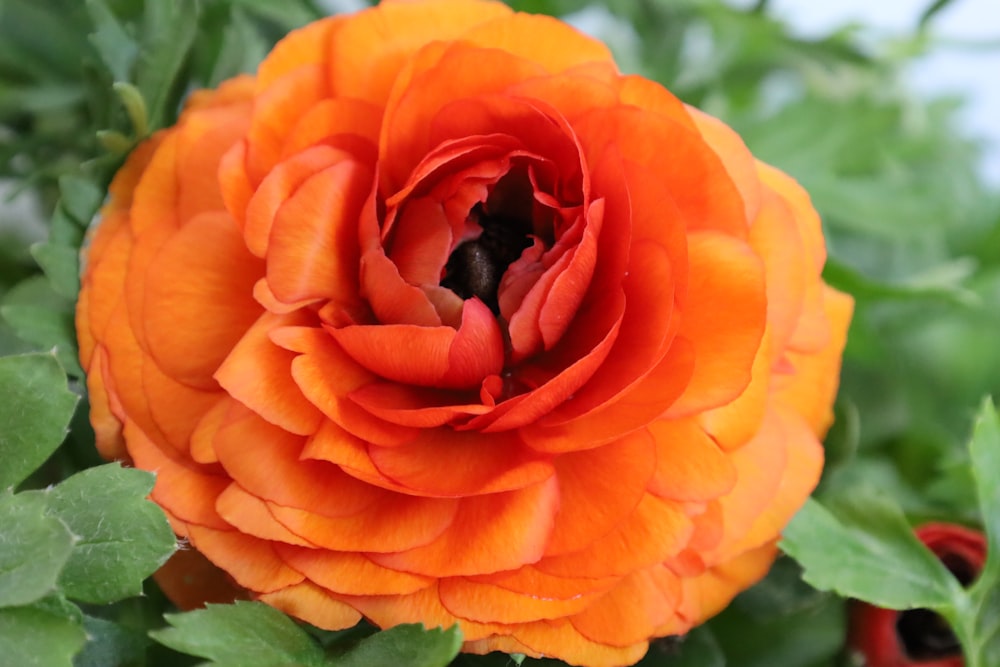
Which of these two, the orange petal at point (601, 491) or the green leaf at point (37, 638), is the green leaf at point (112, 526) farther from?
the orange petal at point (601, 491)

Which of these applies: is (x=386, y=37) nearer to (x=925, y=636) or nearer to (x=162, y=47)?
(x=162, y=47)

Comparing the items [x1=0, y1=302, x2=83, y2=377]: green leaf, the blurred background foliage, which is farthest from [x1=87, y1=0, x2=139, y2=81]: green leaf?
[x1=0, y1=302, x2=83, y2=377]: green leaf

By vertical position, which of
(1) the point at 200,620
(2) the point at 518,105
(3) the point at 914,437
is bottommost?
(3) the point at 914,437

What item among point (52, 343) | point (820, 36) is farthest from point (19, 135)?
point (820, 36)

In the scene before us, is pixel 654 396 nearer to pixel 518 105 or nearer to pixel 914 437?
pixel 518 105

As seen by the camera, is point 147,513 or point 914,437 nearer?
point 147,513

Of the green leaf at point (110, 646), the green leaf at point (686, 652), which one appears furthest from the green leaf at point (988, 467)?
the green leaf at point (110, 646)

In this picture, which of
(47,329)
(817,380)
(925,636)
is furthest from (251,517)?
(925,636)
